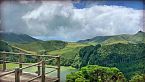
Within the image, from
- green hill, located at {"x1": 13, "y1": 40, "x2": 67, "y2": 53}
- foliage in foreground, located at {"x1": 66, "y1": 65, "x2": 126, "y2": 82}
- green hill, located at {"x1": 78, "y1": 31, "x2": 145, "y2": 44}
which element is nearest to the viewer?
green hill, located at {"x1": 78, "y1": 31, "x2": 145, "y2": 44}

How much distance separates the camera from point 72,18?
12.3 feet

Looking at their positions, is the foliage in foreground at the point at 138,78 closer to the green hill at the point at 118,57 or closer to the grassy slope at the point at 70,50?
the green hill at the point at 118,57

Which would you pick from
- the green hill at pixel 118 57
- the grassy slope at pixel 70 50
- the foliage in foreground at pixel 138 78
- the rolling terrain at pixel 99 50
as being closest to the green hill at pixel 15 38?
the rolling terrain at pixel 99 50

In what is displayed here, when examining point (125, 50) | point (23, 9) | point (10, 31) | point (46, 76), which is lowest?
point (46, 76)

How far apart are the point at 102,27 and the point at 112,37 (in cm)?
19

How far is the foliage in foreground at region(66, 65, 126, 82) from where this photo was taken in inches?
145

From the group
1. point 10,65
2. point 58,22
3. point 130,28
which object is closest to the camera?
point 130,28

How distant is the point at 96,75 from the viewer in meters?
3.81

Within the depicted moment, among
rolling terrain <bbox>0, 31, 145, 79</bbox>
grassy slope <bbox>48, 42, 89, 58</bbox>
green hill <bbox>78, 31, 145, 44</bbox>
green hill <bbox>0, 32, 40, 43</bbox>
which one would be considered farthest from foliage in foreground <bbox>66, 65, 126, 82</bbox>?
green hill <bbox>0, 32, 40, 43</bbox>

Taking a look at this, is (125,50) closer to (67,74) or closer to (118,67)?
(118,67)

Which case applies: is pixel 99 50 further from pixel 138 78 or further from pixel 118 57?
pixel 138 78

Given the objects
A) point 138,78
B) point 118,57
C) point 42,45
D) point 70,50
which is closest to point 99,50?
point 118,57

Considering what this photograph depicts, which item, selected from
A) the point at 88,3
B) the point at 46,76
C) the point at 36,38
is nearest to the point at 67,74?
Answer: the point at 46,76

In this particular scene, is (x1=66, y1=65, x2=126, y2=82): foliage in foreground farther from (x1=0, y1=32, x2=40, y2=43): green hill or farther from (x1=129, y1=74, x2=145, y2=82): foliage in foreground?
(x1=0, y1=32, x2=40, y2=43): green hill
